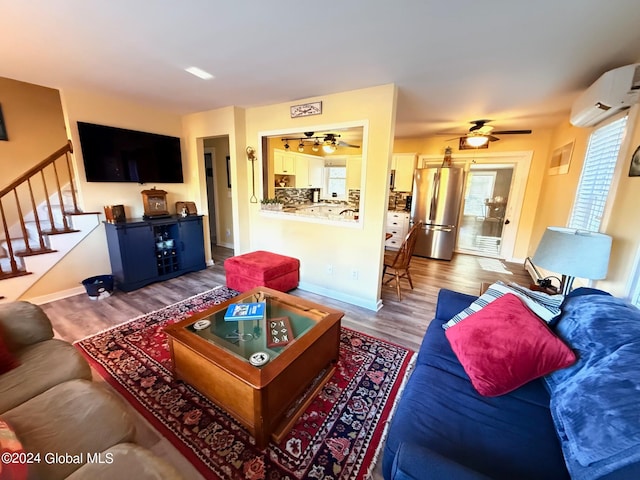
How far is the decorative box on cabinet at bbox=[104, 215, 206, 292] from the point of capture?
10.6 ft

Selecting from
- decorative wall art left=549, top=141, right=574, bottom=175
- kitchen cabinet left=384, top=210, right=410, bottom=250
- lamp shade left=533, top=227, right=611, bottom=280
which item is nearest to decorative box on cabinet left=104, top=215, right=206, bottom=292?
kitchen cabinet left=384, top=210, right=410, bottom=250

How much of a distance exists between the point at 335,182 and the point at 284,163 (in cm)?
166

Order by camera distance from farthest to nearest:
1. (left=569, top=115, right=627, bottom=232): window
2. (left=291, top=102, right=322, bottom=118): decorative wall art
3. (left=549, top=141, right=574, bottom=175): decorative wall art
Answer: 1. (left=549, top=141, right=574, bottom=175): decorative wall art
2. (left=291, top=102, right=322, bottom=118): decorative wall art
3. (left=569, top=115, right=627, bottom=232): window

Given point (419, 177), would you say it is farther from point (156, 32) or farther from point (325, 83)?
point (156, 32)

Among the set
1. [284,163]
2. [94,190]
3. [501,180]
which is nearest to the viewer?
[94,190]

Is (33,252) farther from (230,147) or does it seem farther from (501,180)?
(501,180)

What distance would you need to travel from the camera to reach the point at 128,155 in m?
3.46

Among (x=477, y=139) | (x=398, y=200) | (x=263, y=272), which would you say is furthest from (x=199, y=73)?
(x=398, y=200)

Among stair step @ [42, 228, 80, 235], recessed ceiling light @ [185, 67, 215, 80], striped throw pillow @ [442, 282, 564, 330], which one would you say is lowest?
striped throw pillow @ [442, 282, 564, 330]

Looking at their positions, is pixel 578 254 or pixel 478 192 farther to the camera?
pixel 478 192

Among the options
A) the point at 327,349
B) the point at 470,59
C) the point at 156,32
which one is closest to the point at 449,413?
the point at 327,349

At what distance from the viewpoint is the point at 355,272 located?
3.08 m

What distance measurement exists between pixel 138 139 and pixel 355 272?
137 inches

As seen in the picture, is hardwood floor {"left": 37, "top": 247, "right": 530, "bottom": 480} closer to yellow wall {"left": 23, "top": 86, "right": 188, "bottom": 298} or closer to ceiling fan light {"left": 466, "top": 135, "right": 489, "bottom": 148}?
yellow wall {"left": 23, "top": 86, "right": 188, "bottom": 298}
